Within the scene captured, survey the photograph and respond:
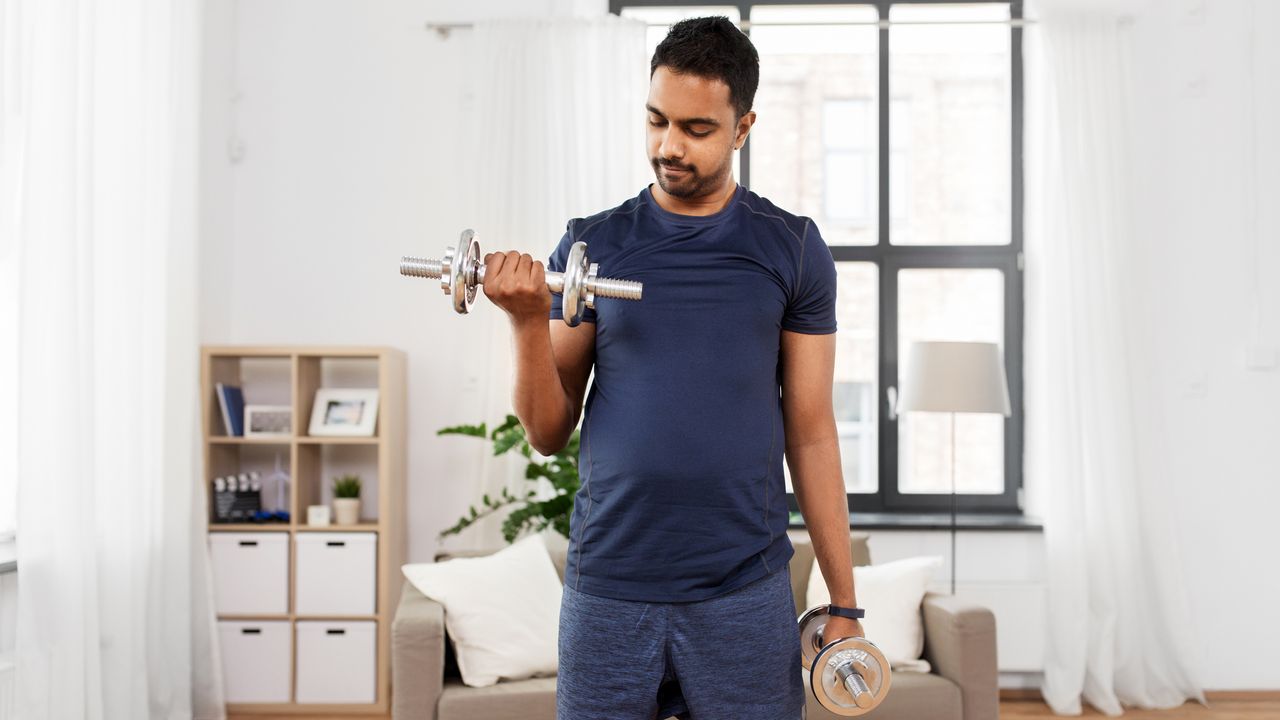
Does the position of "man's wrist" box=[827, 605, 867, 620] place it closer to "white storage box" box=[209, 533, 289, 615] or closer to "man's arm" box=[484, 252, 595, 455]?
"man's arm" box=[484, 252, 595, 455]

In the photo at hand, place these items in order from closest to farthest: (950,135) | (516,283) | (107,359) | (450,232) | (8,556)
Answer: (516,283) → (8,556) → (107,359) → (450,232) → (950,135)

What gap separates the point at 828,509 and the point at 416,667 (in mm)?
1686

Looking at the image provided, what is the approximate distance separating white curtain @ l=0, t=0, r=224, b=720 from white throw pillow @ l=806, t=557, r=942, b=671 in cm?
197

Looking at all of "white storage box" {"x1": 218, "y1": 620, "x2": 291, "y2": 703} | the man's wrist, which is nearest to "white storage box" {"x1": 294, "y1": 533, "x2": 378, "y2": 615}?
"white storage box" {"x1": 218, "y1": 620, "x2": 291, "y2": 703}

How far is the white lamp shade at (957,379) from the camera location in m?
3.63

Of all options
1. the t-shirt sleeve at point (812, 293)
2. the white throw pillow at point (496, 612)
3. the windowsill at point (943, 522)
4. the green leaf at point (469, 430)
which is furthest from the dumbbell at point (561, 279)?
the windowsill at point (943, 522)

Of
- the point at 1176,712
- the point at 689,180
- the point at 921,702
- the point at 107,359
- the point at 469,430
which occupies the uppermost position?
the point at 689,180

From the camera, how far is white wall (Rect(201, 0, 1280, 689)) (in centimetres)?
409

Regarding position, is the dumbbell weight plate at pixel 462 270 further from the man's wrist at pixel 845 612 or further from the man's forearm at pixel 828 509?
the man's wrist at pixel 845 612

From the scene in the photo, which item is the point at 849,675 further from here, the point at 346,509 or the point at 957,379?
the point at 346,509

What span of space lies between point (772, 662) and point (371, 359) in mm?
3169

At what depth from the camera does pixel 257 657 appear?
379 cm

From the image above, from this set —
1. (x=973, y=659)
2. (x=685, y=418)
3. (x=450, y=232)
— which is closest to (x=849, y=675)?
(x=685, y=418)

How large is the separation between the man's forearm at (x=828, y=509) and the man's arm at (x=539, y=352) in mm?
297
